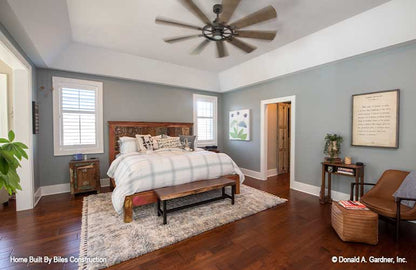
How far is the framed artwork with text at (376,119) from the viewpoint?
9.25 ft

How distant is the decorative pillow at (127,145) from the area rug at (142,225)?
1029mm

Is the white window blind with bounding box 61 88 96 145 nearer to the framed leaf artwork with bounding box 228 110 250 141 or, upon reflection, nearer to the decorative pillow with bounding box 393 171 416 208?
the framed leaf artwork with bounding box 228 110 250 141

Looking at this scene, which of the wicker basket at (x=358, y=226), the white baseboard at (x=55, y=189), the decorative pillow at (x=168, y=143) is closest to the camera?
the wicker basket at (x=358, y=226)

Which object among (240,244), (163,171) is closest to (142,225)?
(163,171)

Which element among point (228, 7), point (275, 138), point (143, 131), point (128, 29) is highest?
point (128, 29)

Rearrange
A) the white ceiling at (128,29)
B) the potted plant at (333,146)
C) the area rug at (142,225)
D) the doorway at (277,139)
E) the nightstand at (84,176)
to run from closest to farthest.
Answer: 1. the area rug at (142,225)
2. the white ceiling at (128,29)
3. the potted plant at (333,146)
4. the nightstand at (84,176)
5. the doorway at (277,139)

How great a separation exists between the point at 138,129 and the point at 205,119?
7.09 feet

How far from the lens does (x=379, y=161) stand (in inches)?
119

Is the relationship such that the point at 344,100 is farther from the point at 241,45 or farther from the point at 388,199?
the point at 241,45

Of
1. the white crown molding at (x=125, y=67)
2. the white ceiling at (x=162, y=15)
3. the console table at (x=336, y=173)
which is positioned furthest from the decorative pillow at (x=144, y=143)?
the console table at (x=336, y=173)

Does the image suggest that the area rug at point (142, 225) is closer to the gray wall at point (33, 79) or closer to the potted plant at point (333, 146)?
the gray wall at point (33, 79)

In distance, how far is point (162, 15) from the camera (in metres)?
2.82

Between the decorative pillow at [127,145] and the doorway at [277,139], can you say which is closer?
the decorative pillow at [127,145]

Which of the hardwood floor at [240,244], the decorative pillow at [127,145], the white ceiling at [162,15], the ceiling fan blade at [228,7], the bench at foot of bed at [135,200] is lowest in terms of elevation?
the hardwood floor at [240,244]
